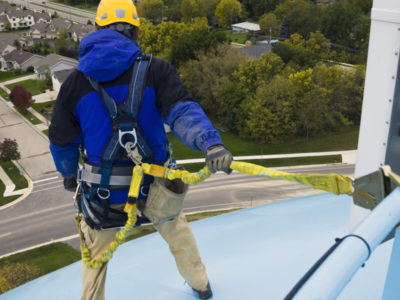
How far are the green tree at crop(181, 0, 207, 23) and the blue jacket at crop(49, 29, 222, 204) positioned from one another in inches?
2850

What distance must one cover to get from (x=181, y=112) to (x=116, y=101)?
741 millimetres

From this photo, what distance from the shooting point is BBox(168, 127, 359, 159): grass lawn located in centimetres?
3947

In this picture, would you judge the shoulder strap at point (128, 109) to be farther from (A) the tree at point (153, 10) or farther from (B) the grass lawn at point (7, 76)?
(A) the tree at point (153, 10)

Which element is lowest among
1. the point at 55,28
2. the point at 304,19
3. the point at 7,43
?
the point at 7,43

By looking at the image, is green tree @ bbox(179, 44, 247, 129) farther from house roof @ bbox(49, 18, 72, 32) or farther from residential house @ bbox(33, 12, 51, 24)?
residential house @ bbox(33, 12, 51, 24)

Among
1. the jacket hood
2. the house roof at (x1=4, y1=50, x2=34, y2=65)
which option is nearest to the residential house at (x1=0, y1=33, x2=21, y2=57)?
the house roof at (x1=4, y1=50, x2=34, y2=65)

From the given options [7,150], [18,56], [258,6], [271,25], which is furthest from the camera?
[258,6]

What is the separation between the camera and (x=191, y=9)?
7569 cm

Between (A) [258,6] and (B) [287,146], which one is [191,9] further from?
(B) [287,146]

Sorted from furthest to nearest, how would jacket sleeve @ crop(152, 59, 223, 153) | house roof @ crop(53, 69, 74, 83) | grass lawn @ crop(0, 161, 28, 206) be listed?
house roof @ crop(53, 69, 74, 83), grass lawn @ crop(0, 161, 28, 206), jacket sleeve @ crop(152, 59, 223, 153)

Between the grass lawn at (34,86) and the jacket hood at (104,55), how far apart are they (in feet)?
190

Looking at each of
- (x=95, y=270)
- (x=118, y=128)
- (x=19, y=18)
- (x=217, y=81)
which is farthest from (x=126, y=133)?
(x=19, y=18)

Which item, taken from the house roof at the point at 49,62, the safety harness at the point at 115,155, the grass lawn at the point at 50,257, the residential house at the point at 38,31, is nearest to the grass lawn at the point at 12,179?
the grass lawn at the point at 50,257

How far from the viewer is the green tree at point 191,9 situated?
247ft
